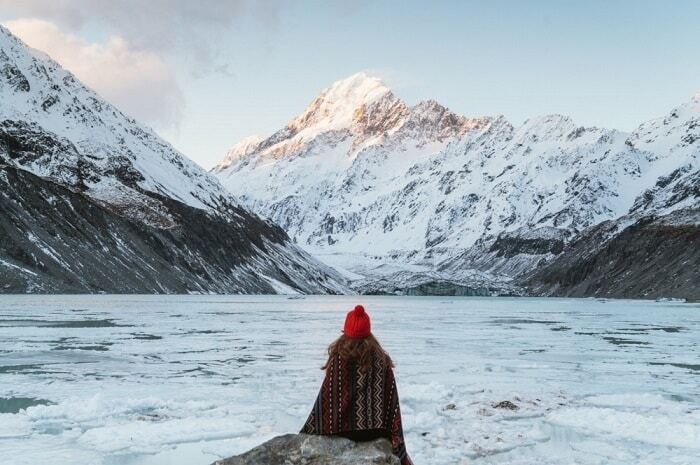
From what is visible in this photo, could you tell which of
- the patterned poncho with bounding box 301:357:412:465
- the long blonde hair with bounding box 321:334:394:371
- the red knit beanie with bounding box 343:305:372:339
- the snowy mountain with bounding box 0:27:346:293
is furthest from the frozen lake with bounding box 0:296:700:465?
the snowy mountain with bounding box 0:27:346:293

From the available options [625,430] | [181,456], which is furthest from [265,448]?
[625,430]

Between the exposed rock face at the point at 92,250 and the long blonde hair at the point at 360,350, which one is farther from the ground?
the exposed rock face at the point at 92,250

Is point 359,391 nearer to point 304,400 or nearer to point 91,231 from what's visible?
point 304,400

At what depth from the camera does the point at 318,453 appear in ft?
25.7

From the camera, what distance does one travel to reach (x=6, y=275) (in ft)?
351

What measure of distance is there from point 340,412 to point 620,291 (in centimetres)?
18940

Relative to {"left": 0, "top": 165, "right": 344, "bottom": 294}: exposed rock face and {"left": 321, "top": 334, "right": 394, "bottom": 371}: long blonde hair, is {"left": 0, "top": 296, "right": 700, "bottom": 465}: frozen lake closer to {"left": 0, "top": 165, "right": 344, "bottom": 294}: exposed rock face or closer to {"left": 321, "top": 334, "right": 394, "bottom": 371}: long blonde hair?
{"left": 321, "top": 334, "right": 394, "bottom": 371}: long blonde hair

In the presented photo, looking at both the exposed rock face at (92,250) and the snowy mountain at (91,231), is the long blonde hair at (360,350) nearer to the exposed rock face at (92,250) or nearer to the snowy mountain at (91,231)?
the snowy mountain at (91,231)

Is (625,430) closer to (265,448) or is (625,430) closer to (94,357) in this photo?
(265,448)

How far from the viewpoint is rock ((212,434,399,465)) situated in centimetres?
767

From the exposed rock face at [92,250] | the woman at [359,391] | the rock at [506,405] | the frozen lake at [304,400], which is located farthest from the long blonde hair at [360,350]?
the exposed rock face at [92,250]

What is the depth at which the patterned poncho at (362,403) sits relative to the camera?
7.89 meters

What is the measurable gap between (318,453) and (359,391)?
0.80 meters

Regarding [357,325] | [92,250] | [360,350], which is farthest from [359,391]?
[92,250]
